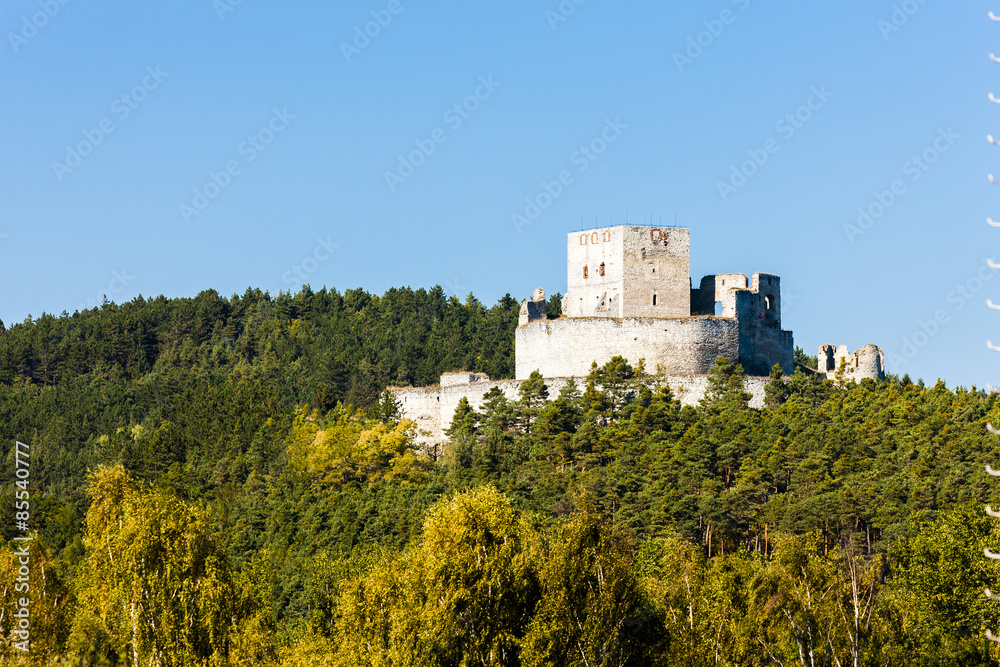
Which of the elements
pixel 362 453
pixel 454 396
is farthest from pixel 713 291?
pixel 362 453

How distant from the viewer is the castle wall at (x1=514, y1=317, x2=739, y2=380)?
6184 cm

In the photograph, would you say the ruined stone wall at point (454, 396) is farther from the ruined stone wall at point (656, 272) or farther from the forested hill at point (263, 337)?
the forested hill at point (263, 337)

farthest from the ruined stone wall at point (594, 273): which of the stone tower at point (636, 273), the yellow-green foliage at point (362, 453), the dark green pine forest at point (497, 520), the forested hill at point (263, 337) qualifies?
the forested hill at point (263, 337)

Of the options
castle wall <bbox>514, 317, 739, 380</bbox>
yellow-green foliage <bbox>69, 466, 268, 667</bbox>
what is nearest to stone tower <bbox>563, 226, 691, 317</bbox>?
castle wall <bbox>514, 317, 739, 380</bbox>

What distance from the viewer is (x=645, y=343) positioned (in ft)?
203

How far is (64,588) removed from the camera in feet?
132

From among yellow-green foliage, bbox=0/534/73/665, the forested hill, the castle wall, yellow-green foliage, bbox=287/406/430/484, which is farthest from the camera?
the forested hill

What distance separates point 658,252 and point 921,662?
27.4 m

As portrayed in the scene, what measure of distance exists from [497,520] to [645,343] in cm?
2871

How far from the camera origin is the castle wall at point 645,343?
61844 millimetres

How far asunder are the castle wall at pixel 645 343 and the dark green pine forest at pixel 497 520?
3.40 ft

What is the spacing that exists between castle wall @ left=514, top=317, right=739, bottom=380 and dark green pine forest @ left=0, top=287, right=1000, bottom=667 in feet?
3.40

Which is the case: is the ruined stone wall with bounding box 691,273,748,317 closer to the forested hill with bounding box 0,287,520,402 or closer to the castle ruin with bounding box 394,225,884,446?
the castle ruin with bounding box 394,225,884,446

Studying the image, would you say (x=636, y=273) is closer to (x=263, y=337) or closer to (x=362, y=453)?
(x=362, y=453)
